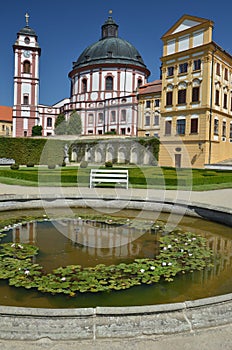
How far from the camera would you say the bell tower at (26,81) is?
198 ft

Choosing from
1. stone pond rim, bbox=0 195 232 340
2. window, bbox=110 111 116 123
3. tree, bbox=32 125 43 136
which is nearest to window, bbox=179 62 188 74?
window, bbox=110 111 116 123

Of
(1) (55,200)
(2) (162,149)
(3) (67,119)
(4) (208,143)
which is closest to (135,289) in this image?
(1) (55,200)

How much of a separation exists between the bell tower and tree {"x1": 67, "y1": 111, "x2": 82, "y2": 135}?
12.2 metres

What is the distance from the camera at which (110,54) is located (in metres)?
58.9

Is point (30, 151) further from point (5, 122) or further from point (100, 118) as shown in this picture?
point (5, 122)

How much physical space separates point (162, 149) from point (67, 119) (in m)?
26.8

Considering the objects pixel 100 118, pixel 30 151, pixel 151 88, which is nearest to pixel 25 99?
pixel 100 118

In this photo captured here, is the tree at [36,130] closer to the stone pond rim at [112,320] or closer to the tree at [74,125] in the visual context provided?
the tree at [74,125]

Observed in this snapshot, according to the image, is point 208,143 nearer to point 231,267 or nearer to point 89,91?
point 231,267

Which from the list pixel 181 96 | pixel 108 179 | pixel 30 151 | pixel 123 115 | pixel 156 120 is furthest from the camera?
pixel 123 115

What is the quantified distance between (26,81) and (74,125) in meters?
16.4

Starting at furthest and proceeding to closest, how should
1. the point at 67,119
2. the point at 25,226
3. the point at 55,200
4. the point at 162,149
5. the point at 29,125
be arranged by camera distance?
1. the point at 29,125
2. the point at 67,119
3. the point at 162,149
4. the point at 55,200
5. the point at 25,226

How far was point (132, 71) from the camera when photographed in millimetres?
58250

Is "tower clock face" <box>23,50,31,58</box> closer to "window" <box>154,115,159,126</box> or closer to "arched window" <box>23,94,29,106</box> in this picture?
"arched window" <box>23,94,29,106</box>
